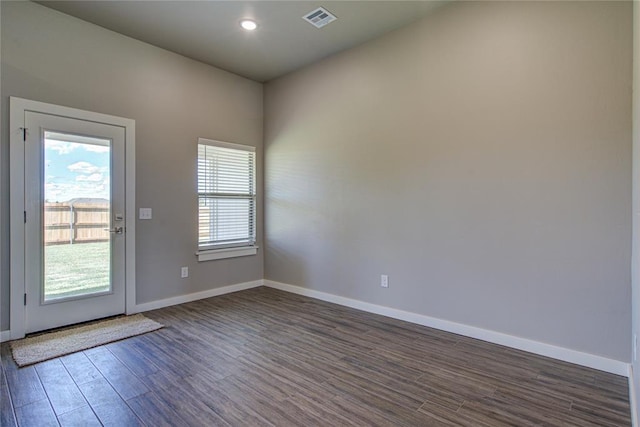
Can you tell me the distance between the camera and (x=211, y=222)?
452 centimetres

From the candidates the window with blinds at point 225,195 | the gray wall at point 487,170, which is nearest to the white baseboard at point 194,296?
the window with blinds at point 225,195

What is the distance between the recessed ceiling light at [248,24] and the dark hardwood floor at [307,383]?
3.09m

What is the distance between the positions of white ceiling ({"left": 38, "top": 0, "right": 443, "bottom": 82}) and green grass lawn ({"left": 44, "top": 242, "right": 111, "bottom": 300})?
230 centimetres

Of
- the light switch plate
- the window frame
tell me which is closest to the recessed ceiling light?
the window frame

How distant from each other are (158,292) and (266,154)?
7.87 ft

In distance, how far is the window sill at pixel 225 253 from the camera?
4394 millimetres

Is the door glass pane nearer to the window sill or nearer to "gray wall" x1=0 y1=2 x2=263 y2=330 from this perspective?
"gray wall" x1=0 y1=2 x2=263 y2=330

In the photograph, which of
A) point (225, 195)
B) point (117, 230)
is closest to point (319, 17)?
point (225, 195)

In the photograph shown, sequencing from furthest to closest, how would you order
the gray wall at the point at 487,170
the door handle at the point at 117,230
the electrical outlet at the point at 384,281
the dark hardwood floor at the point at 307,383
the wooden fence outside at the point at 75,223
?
the electrical outlet at the point at 384,281, the door handle at the point at 117,230, the wooden fence outside at the point at 75,223, the gray wall at the point at 487,170, the dark hardwood floor at the point at 307,383

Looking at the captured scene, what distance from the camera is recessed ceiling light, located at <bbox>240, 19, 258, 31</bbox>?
A: 338cm

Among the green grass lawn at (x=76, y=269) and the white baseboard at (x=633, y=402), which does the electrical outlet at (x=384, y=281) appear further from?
the green grass lawn at (x=76, y=269)

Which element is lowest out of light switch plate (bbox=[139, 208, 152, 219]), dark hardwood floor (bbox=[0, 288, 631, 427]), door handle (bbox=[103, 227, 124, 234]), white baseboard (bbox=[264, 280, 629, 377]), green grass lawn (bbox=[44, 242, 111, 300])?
dark hardwood floor (bbox=[0, 288, 631, 427])

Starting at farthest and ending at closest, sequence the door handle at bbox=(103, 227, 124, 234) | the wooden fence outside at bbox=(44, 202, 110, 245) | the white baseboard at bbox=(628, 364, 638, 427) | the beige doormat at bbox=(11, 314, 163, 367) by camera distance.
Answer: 1. the door handle at bbox=(103, 227, 124, 234)
2. the wooden fence outside at bbox=(44, 202, 110, 245)
3. the beige doormat at bbox=(11, 314, 163, 367)
4. the white baseboard at bbox=(628, 364, 638, 427)

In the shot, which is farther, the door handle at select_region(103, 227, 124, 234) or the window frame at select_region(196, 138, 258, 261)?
the window frame at select_region(196, 138, 258, 261)
